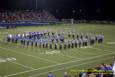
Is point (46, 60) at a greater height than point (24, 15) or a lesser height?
lesser

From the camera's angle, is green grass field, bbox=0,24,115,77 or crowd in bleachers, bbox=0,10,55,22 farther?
crowd in bleachers, bbox=0,10,55,22

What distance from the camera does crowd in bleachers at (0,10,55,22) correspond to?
56469 millimetres

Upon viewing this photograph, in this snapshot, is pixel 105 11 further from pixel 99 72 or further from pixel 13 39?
pixel 99 72

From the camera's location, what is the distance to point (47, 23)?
5931 centimetres

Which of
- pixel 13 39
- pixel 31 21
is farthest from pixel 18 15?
pixel 13 39

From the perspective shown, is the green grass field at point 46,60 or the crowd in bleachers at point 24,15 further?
the crowd in bleachers at point 24,15

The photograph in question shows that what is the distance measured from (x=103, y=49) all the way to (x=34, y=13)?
41.0 meters

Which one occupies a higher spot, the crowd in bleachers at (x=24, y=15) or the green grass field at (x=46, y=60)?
the crowd in bleachers at (x=24, y=15)

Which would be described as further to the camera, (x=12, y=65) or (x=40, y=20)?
(x=40, y=20)

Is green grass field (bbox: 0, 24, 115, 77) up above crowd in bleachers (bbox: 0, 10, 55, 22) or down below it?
below

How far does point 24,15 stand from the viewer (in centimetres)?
6053

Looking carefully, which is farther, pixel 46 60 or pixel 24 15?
pixel 24 15

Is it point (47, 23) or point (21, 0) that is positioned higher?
point (21, 0)

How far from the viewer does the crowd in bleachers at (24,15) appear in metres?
56.5
